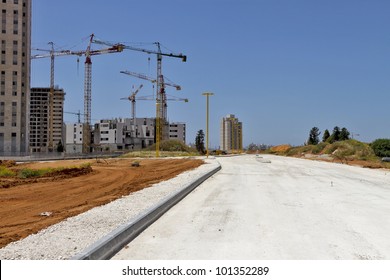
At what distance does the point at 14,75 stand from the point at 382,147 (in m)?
96.0

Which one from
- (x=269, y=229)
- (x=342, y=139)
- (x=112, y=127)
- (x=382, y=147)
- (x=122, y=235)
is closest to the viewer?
(x=122, y=235)

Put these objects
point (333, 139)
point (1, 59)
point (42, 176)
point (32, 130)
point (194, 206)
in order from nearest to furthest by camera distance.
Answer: point (194, 206), point (42, 176), point (333, 139), point (1, 59), point (32, 130)

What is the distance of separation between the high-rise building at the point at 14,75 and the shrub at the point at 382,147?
87.7m

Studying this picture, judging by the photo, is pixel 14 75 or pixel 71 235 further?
pixel 14 75

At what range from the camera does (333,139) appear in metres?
83.5

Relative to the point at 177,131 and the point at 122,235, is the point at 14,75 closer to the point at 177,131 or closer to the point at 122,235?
the point at 177,131

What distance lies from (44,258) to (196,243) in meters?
2.46

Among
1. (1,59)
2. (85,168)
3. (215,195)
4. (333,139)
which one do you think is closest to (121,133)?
(1,59)

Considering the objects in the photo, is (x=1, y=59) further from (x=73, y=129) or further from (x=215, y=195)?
(x=215, y=195)

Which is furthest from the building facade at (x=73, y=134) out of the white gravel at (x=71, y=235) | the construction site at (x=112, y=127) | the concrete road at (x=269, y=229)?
the white gravel at (x=71, y=235)

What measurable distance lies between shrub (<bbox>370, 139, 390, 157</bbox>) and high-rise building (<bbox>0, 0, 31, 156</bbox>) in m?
87.7

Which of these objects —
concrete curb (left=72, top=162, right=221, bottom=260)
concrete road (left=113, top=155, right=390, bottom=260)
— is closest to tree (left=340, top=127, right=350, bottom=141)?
concrete road (left=113, top=155, right=390, bottom=260)

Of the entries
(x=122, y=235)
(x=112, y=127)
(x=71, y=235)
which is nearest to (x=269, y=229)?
(x=122, y=235)

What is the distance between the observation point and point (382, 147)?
5400cm
